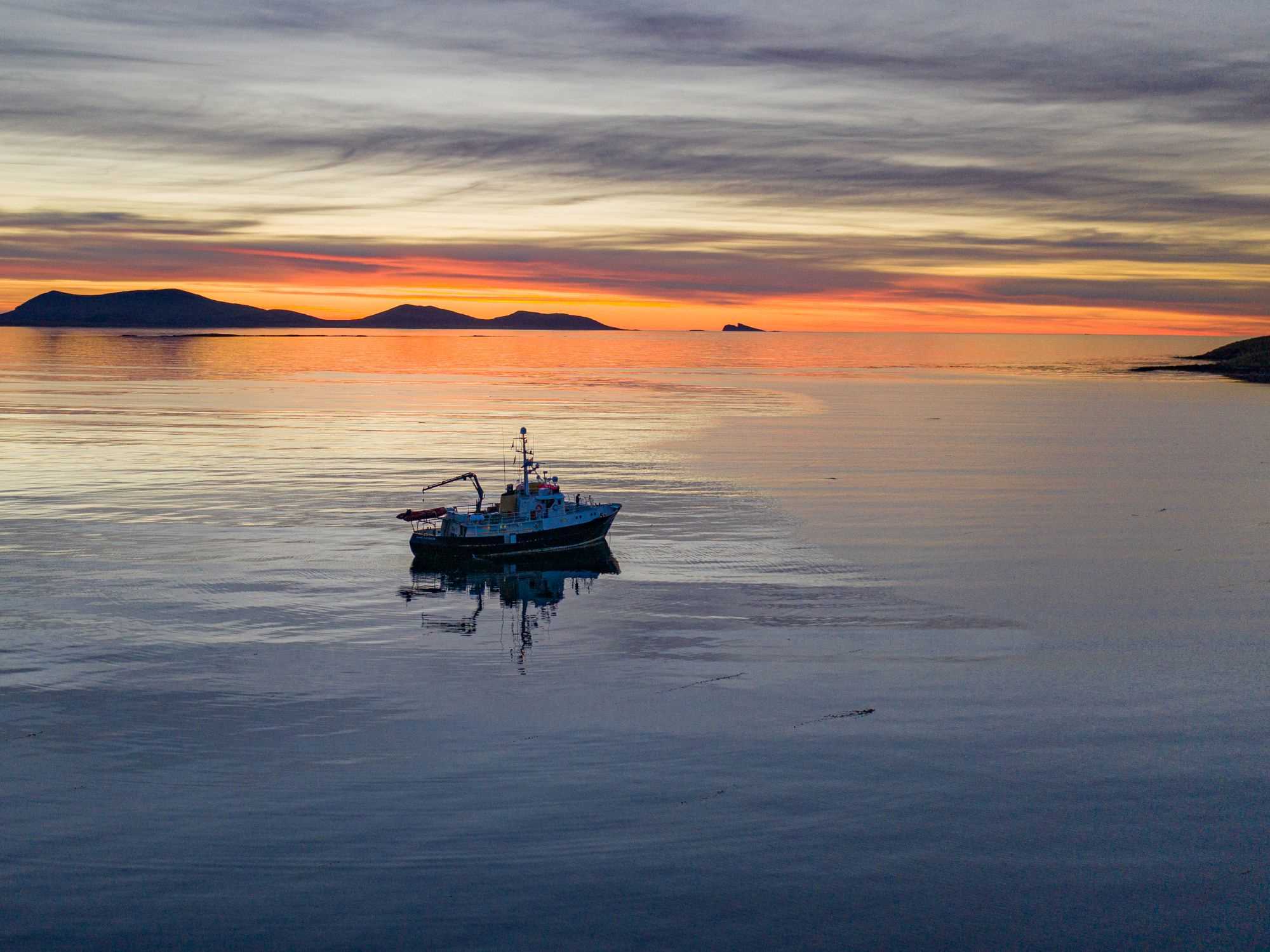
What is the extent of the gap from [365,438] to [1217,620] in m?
91.3

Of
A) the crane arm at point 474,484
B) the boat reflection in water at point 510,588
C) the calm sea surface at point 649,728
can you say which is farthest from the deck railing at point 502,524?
the calm sea surface at point 649,728

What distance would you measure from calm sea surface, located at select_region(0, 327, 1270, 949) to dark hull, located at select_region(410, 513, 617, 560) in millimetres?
1839

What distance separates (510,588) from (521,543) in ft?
24.9

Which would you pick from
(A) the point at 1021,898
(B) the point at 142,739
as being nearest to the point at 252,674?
(B) the point at 142,739

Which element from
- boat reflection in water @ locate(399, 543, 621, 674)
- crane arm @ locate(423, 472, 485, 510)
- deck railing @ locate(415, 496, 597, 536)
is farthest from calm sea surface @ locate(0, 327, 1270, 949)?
crane arm @ locate(423, 472, 485, 510)

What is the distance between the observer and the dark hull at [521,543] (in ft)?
201

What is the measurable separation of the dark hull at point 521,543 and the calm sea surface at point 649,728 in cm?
184

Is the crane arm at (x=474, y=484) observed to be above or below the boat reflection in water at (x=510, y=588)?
above

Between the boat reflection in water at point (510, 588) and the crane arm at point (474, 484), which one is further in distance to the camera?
the crane arm at point (474, 484)

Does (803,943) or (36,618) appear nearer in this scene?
(803,943)

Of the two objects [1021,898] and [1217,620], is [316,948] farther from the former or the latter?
[1217,620]

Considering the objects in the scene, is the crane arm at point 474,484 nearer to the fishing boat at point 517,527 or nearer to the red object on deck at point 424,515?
the fishing boat at point 517,527

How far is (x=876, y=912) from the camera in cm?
2462

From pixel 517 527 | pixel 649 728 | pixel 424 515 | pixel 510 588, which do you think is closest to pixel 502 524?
pixel 517 527
